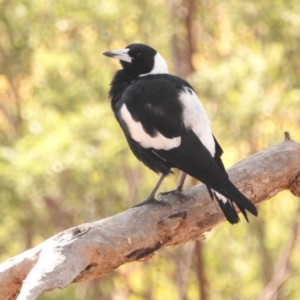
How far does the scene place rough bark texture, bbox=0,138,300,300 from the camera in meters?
2.61

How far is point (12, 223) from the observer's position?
247 inches

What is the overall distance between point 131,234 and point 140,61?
3.97 ft

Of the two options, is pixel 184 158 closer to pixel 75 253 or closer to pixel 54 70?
pixel 75 253

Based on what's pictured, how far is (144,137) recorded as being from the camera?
3.39 meters

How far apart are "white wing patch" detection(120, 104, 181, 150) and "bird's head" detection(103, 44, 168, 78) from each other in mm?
431

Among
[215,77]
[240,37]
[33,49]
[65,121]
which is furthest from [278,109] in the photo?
[33,49]

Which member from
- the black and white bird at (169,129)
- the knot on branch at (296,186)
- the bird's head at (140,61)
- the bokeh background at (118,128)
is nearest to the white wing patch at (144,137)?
the black and white bird at (169,129)

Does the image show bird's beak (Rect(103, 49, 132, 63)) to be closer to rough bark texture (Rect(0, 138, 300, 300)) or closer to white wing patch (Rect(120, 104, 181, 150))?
white wing patch (Rect(120, 104, 181, 150))

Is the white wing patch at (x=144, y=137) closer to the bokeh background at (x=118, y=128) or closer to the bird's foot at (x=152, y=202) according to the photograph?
the bird's foot at (x=152, y=202)

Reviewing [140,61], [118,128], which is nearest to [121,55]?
[140,61]

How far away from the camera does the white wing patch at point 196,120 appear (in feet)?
10.9

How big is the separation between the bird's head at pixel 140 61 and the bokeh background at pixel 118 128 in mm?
1361

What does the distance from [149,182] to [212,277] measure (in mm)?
1142

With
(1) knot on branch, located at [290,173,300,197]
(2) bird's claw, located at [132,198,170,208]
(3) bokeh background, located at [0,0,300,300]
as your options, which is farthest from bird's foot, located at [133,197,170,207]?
(3) bokeh background, located at [0,0,300,300]
